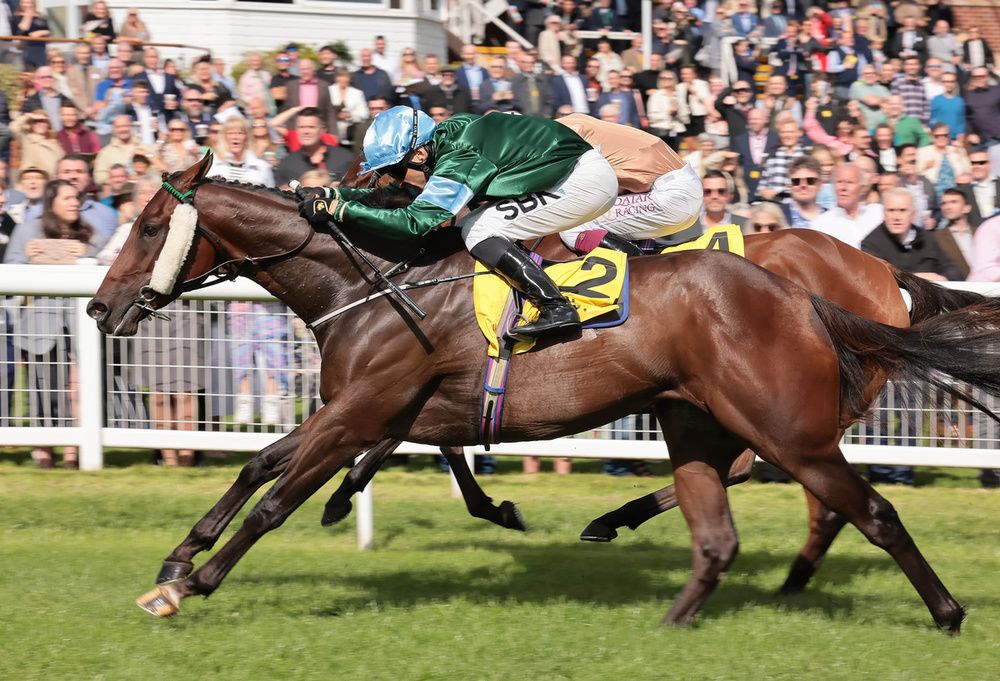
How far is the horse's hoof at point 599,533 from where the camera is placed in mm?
6105

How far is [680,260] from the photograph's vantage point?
5180mm

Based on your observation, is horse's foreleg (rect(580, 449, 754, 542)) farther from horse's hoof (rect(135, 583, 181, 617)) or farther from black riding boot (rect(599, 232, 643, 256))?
horse's hoof (rect(135, 583, 181, 617))

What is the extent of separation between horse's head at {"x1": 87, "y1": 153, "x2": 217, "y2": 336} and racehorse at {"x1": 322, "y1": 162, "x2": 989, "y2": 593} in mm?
980

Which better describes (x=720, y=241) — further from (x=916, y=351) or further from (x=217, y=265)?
(x=217, y=265)

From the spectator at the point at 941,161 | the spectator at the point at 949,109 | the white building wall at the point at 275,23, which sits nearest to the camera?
the spectator at the point at 941,161

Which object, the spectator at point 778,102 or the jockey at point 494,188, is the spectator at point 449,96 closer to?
the spectator at point 778,102

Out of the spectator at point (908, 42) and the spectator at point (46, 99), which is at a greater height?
the spectator at point (908, 42)

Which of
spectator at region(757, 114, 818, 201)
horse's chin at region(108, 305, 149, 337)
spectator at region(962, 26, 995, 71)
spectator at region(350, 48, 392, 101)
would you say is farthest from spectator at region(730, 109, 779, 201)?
horse's chin at region(108, 305, 149, 337)

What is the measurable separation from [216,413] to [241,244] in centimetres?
246

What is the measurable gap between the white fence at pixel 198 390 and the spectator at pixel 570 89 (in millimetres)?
5382

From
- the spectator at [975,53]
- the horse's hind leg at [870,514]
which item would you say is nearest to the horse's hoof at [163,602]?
the horse's hind leg at [870,514]

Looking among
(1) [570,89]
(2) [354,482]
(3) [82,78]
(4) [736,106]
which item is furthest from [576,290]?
(3) [82,78]

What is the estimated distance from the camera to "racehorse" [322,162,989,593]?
6.18 metres

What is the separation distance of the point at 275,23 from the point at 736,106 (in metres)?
6.84
